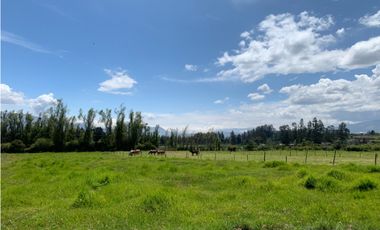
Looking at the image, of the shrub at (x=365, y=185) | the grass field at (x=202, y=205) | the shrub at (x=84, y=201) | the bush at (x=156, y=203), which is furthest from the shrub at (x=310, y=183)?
the shrub at (x=84, y=201)

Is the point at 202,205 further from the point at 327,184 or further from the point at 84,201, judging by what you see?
the point at 327,184

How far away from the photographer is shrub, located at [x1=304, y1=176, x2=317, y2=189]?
19.5 metres

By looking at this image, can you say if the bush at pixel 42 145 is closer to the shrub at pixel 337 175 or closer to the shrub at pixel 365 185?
the shrub at pixel 337 175

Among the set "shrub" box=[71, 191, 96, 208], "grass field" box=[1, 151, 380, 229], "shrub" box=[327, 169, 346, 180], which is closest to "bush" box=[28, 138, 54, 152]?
"grass field" box=[1, 151, 380, 229]

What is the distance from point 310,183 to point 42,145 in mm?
96842

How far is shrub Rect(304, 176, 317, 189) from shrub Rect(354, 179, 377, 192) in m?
1.94

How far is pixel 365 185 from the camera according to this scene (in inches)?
721

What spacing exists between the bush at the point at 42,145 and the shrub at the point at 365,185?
97.9m

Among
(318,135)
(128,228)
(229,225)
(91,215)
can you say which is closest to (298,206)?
(229,225)

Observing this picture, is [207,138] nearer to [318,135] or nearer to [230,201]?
[318,135]

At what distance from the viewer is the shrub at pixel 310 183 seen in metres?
19.5

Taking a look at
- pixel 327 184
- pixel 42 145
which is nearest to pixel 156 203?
pixel 327 184

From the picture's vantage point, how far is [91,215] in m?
13.7

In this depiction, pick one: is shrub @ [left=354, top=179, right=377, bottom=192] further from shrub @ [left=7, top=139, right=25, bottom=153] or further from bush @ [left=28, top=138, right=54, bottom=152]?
shrub @ [left=7, top=139, right=25, bottom=153]
